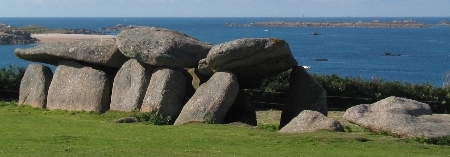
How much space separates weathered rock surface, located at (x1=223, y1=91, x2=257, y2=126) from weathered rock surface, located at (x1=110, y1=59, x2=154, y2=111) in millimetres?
3177

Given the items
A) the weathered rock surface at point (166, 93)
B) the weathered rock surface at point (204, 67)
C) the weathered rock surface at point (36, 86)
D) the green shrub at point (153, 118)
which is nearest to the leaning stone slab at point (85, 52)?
the weathered rock surface at point (36, 86)

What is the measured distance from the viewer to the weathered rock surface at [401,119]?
1861 cm

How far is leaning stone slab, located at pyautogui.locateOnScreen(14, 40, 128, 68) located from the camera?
25391 mm

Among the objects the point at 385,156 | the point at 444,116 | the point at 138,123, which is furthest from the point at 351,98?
the point at 385,156

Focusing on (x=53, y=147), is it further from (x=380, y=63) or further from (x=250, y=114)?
(x=380, y=63)

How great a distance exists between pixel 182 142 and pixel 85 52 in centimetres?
1004

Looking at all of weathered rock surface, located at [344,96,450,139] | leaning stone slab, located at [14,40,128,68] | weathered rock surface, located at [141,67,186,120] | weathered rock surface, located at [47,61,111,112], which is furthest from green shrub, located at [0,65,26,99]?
weathered rock surface, located at [344,96,450,139]

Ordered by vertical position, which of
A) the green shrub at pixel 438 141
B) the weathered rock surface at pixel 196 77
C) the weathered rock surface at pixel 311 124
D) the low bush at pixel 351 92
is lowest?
the low bush at pixel 351 92

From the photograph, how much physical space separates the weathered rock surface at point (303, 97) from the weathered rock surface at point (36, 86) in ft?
31.7

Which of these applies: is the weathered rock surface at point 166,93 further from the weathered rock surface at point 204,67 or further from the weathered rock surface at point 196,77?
the weathered rock surface at point 196,77

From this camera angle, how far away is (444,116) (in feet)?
67.0

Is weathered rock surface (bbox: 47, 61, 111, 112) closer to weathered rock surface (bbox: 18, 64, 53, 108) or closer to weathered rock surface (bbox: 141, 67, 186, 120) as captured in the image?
weathered rock surface (bbox: 18, 64, 53, 108)

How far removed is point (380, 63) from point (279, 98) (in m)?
66.9

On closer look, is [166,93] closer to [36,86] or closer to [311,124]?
[311,124]
